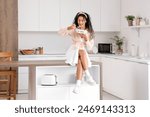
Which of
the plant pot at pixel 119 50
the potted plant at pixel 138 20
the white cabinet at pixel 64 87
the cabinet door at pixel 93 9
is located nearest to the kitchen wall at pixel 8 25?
the cabinet door at pixel 93 9

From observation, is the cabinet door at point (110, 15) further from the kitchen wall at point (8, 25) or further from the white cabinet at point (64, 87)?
the white cabinet at point (64, 87)

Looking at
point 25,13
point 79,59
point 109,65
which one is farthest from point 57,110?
point 25,13

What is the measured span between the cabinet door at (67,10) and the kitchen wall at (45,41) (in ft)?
1.54

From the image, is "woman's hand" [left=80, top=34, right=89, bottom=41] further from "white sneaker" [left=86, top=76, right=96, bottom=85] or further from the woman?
"white sneaker" [left=86, top=76, right=96, bottom=85]

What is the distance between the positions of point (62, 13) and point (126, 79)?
2.21 m

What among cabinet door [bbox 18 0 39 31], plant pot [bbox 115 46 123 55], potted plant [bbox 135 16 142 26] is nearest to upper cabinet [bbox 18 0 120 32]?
cabinet door [bbox 18 0 39 31]

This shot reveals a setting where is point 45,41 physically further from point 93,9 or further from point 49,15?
point 93,9

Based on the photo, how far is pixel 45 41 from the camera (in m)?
7.15

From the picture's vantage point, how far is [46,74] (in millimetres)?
4383

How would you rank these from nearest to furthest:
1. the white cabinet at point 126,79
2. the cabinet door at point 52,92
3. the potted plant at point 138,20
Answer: the cabinet door at point 52,92 → the white cabinet at point 126,79 → the potted plant at point 138,20

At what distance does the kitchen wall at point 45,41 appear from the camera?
23.0 feet

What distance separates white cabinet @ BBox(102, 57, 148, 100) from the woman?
4.06 ft

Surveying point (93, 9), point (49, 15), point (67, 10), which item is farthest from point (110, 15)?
point (49, 15)

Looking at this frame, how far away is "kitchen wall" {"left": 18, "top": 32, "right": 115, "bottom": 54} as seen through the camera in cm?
700
